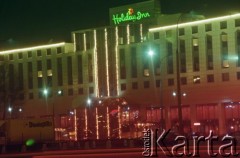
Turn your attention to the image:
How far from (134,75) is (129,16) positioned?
440 inches

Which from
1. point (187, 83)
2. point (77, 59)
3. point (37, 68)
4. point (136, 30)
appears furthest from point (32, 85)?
point (187, 83)

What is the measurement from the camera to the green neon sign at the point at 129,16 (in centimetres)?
11862

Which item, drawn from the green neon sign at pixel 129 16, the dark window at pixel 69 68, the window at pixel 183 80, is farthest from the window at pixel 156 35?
the dark window at pixel 69 68

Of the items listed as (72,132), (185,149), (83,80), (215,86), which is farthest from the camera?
(83,80)

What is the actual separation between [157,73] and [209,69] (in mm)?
9901

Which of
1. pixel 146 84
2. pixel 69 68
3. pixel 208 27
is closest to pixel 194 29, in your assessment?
pixel 208 27

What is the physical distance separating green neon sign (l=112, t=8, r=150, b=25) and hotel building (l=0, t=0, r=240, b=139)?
184mm

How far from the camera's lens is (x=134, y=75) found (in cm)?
11738

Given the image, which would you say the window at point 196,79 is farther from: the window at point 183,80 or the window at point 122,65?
the window at point 122,65

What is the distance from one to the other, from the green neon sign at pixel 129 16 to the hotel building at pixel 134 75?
0.60 feet

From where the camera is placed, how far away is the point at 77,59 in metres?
123

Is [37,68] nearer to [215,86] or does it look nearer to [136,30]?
[136,30]

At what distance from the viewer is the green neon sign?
118625 mm

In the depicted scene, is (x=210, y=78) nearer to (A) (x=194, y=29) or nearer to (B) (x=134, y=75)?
(A) (x=194, y=29)
